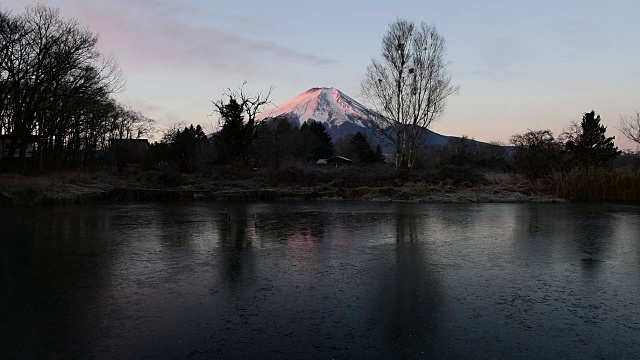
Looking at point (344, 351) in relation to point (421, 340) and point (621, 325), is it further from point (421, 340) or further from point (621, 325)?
point (621, 325)

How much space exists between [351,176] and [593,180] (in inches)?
584

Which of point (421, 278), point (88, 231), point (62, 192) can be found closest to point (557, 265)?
point (421, 278)

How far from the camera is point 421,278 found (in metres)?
6.73

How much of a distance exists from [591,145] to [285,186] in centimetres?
3530

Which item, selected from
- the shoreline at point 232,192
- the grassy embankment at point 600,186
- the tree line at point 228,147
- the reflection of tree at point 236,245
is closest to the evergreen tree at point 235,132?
the tree line at point 228,147

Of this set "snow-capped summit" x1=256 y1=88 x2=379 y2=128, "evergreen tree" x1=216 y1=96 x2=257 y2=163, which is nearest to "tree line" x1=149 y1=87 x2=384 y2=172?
"evergreen tree" x1=216 y1=96 x2=257 y2=163

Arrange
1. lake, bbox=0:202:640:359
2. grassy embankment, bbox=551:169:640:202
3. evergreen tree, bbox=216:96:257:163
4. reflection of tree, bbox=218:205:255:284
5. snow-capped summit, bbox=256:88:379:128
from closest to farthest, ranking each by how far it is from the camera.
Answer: lake, bbox=0:202:640:359 < reflection of tree, bbox=218:205:255:284 < grassy embankment, bbox=551:169:640:202 < evergreen tree, bbox=216:96:257:163 < snow-capped summit, bbox=256:88:379:128

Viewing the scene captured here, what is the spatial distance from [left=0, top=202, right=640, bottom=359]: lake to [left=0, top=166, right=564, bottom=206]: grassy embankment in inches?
510

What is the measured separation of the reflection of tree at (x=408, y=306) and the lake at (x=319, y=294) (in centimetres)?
2

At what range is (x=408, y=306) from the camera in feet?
17.4

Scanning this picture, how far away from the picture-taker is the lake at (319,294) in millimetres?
4141

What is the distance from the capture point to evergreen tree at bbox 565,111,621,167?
38750 mm

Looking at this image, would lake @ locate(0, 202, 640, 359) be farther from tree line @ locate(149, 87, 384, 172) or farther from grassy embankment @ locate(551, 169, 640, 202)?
tree line @ locate(149, 87, 384, 172)

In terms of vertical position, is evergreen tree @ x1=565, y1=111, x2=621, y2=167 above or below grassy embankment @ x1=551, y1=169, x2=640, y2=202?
above
